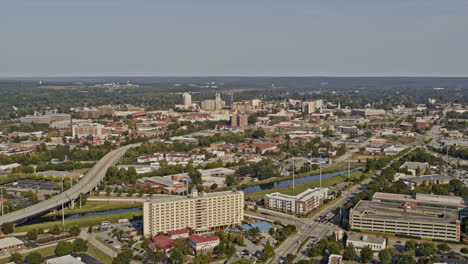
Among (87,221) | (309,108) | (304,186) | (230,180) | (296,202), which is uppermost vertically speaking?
(309,108)

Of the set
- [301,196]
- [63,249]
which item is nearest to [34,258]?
[63,249]

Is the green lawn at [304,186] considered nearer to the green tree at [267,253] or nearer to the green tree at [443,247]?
the green tree at [267,253]

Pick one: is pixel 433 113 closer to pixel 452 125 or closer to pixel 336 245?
pixel 452 125

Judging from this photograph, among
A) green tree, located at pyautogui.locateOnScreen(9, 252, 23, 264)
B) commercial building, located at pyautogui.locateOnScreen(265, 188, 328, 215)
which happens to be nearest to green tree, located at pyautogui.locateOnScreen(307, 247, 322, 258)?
commercial building, located at pyautogui.locateOnScreen(265, 188, 328, 215)

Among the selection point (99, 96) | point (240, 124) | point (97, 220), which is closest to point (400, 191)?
point (97, 220)

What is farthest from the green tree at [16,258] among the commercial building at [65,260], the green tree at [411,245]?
the green tree at [411,245]

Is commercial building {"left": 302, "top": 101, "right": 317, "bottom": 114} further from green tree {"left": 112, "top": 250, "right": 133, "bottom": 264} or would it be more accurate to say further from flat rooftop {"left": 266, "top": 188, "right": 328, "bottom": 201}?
green tree {"left": 112, "top": 250, "right": 133, "bottom": 264}

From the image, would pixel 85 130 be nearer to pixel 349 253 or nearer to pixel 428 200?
pixel 428 200
